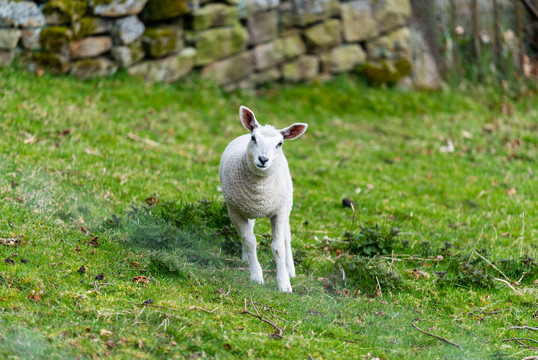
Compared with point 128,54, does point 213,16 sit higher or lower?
higher

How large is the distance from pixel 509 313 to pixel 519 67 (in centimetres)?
1283

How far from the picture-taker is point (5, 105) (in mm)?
9508

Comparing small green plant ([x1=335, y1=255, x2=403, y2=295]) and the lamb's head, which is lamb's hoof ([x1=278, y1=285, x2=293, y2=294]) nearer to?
small green plant ([x1=335, y1=255, x2=403, y2=295])

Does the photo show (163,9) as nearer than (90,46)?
No

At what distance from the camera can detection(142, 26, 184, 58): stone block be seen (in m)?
12.6

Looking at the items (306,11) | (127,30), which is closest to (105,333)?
(127,30)

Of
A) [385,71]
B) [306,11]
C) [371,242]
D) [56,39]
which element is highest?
[56,39]

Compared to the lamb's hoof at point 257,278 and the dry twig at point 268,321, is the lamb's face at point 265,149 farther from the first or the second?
the dry twig at point 268,321

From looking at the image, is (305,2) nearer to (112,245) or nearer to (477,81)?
(477,81)

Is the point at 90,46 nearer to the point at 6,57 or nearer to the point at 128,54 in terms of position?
the point at 128,54

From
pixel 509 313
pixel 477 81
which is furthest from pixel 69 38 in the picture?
pixel 477 81

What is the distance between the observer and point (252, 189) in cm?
550

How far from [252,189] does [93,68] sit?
766cm

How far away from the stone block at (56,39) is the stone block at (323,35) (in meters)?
5.96
